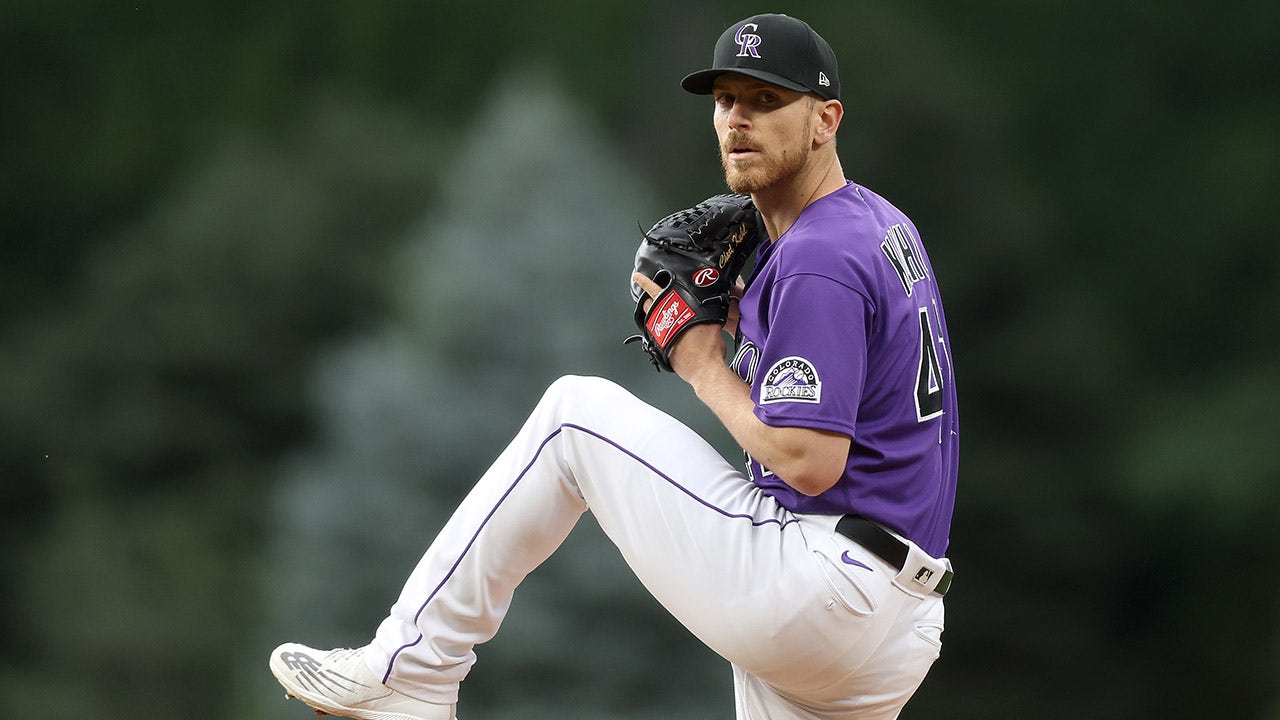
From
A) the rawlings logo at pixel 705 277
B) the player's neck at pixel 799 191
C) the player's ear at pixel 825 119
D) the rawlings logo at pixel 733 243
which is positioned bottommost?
the rawlings logo at pixel 705 277

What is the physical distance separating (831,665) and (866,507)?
0.31 meters

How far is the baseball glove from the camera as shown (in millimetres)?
2818

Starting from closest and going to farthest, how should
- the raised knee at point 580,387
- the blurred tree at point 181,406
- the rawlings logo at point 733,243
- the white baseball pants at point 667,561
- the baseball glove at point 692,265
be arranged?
1. the white baseball pants at point 667,561
2. the raised knee at point 580,387
3. the baseball glove at point 692,265
4. the rawlings logo at point 733,243
5. the blurred tree at point 181,406

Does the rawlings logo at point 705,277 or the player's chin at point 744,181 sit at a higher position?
the player's chin at point 744,181

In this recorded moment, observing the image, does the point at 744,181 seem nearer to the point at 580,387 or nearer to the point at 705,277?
the point at 705,277

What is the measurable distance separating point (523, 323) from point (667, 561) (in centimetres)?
466

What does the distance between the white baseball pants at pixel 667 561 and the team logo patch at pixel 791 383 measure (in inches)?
9.4

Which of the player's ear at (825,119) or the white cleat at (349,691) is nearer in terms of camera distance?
Answer: the white cleat at (349,691)

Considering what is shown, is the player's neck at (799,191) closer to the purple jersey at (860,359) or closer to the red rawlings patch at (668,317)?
the purple jersey at (860,359)

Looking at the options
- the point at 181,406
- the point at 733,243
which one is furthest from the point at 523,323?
the point at 733,243

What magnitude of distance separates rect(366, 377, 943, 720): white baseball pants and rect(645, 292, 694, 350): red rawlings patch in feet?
0.53

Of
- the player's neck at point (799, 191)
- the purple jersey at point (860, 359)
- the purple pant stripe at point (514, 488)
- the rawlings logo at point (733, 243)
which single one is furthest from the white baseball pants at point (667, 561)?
the player's neck at point (799, 191)

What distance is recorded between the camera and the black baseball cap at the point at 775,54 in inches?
107

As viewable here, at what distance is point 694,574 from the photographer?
2631mm
